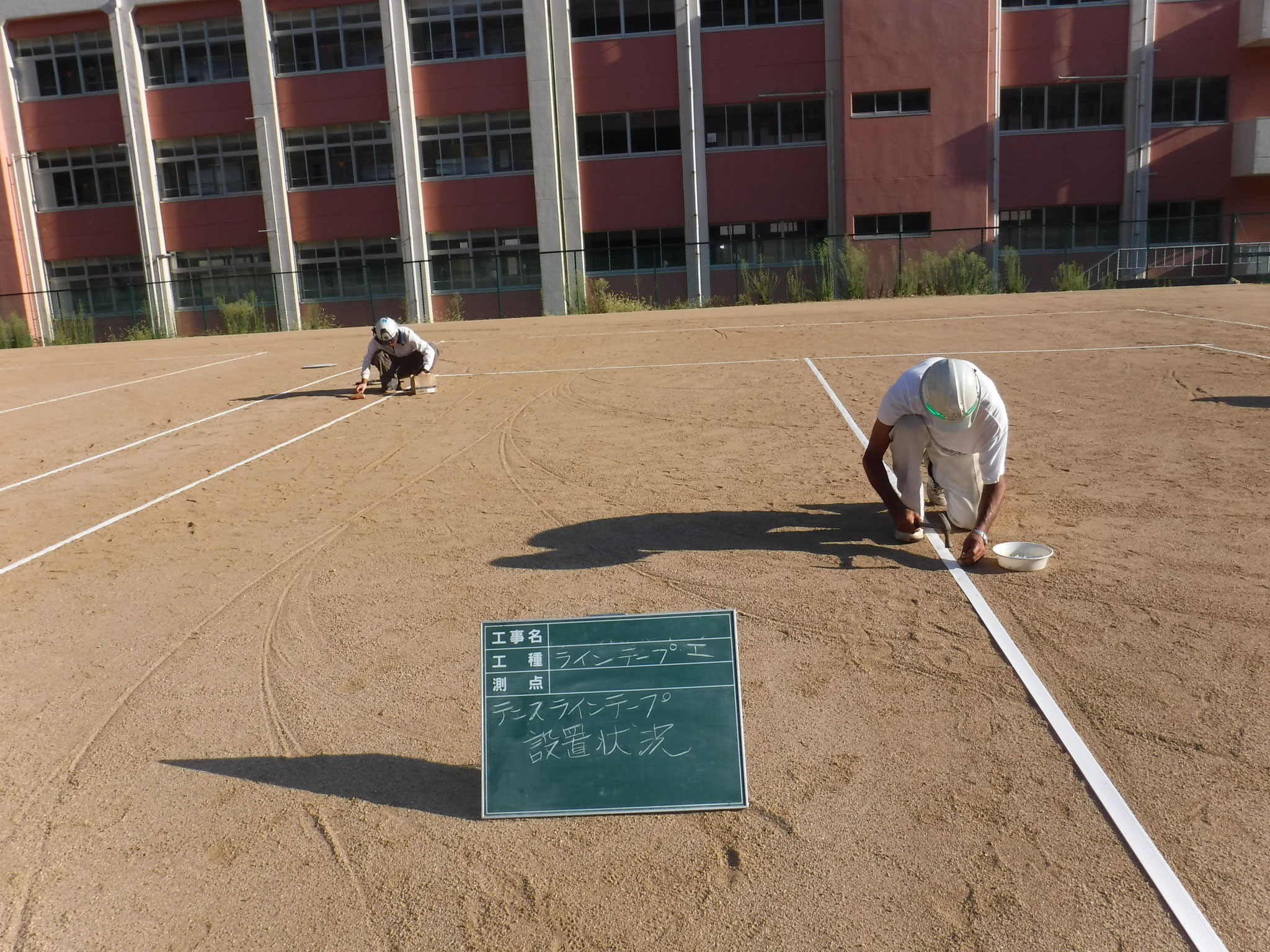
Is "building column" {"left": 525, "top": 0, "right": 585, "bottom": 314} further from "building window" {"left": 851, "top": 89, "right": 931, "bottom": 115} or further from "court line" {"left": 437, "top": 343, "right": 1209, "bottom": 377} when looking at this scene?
"court line" {"left": 437, "top": 343, "right": 1209, "bottom": 377}

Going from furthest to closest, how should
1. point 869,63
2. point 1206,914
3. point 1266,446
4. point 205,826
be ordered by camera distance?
point 869,63, point 1266,446, point 205,826, point 1206,914

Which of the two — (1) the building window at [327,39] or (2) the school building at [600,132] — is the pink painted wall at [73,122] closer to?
(2) the school building at [600,132]

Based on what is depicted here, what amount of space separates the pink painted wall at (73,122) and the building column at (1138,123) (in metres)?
34.7

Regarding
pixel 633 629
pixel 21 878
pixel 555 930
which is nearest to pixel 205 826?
pixel 21 878

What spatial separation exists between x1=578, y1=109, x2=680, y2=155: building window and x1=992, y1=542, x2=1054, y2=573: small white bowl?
3116 centimetres

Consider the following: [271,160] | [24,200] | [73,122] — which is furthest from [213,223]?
[24,200]

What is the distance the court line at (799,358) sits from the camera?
1738 centimetres

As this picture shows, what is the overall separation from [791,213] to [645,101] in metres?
6.15

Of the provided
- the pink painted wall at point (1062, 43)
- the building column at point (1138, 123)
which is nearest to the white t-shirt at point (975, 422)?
the building column at point (1138, 123)

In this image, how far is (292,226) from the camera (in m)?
38.2

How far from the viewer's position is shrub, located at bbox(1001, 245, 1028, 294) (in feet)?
111

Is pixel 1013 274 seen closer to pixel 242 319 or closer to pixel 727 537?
pixel 242 319

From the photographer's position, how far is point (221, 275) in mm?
38469

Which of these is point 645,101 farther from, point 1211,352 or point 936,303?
point 1211,352
